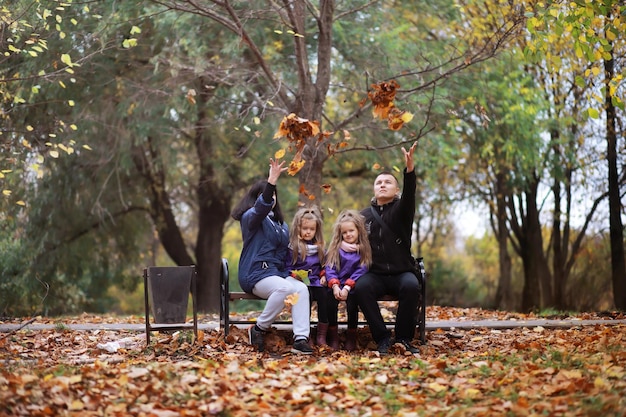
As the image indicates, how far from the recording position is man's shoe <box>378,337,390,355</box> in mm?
6989

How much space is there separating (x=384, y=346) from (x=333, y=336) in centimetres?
57

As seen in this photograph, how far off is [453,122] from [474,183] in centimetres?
479

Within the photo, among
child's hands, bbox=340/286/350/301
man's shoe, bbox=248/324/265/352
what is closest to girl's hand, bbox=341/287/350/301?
child's hands, bbox=340/286/350/301

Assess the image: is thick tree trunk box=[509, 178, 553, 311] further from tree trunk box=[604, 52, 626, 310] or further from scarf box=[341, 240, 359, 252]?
scarf box=[341, 240, 359, 252]

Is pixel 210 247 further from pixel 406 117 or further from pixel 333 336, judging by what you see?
pixel 406 117

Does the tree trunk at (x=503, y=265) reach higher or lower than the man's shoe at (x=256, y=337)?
higher

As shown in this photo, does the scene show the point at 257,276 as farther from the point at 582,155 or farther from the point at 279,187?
the point at 582,155

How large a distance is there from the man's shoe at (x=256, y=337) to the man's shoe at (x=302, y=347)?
12.3 inches

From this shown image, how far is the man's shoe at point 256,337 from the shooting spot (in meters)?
7.19

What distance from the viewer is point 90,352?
7.16 metres

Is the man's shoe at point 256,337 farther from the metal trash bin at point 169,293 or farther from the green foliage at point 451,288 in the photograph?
the green foliage at point 451,288

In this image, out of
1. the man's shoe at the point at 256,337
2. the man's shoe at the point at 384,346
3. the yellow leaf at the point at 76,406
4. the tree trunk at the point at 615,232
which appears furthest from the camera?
the tree trunk at the point at 615,232

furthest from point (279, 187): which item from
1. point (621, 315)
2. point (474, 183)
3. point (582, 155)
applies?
point (621, 315)

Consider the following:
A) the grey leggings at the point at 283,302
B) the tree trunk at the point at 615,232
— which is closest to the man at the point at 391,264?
the grey leggings at the point at 283,302
